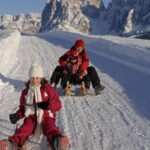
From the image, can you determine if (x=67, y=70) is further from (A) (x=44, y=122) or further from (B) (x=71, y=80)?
(A) (x=44, y=122)

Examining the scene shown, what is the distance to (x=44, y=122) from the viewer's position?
553 cm

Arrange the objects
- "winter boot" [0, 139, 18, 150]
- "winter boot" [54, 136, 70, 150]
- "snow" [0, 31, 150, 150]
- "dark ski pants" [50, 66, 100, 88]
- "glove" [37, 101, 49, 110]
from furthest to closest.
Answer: "dark ski pants" [50, 66, 100, 88] → "snow" [0, 31, 150, 150] → "glove" [37, 101, 49, 110] → "winter boot" [0, 139, 18, 150] → "winter boot" [54, 136, 70, 150]

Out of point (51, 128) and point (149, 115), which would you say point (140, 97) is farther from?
point (51, 128)

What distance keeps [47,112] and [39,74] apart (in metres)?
0.47

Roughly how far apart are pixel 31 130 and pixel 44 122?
18cm

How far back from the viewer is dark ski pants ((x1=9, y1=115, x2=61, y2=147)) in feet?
17.3

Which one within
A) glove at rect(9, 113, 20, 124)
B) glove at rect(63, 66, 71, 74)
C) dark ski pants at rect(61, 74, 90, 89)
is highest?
glove at rect(9, 113, 20, 124)

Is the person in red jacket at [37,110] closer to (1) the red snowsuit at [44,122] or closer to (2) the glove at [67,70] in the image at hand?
(1) the red snowsuit at [44,122]

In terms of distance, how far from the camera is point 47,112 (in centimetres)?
559

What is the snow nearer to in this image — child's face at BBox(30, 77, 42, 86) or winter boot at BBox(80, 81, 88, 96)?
winter boot at BBox(80, 81, 88, 96)

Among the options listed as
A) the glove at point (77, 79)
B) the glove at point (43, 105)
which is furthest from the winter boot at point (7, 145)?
the glove at point (77, 79)

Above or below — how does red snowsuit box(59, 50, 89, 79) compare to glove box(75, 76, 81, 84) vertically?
above

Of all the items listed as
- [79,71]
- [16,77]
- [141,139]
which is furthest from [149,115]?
[16,77]

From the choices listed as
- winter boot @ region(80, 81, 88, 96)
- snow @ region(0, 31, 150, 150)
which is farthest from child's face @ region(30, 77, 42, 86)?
winter boot @ region(80, 81, 88, 96)
